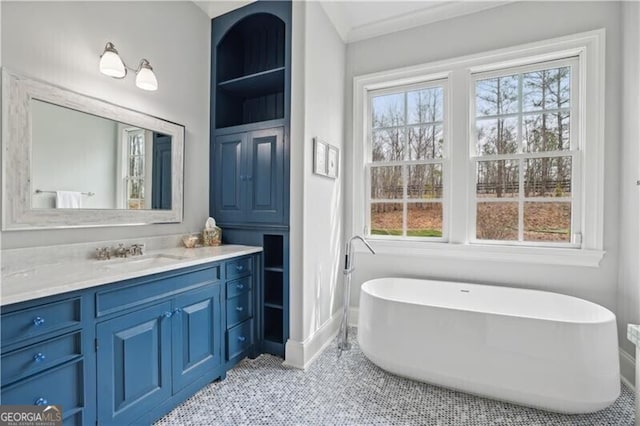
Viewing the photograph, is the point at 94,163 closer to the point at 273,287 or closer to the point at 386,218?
the point at 273,287

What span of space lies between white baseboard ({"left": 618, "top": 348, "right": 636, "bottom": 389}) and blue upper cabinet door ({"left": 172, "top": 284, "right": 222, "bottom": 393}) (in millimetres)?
2749

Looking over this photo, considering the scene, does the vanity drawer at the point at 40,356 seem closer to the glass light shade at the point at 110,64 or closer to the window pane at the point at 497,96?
the glass light shade at the point at 110,64

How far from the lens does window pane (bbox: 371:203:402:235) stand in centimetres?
287

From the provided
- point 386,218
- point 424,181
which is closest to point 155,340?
point 386,218

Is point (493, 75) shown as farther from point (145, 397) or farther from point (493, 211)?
point (145, 397)

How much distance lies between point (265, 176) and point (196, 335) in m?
1.24

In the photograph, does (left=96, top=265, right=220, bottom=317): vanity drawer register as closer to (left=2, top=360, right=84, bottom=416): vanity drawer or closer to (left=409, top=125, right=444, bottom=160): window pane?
(left=2, top=360, right=84, bottom=416): vanity drawer

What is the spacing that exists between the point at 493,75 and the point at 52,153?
3274mm

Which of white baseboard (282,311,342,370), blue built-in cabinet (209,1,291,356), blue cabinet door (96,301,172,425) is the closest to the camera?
blue cabinet door (96,301,172,425)

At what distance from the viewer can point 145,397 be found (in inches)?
58.1

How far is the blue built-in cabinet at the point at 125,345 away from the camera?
108 cm

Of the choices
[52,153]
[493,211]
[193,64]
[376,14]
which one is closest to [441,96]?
[376,14]

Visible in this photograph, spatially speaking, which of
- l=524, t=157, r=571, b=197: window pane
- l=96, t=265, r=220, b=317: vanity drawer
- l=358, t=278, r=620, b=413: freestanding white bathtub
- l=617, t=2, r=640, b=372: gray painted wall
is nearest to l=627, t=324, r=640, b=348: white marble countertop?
l=358, t=278, r=620, b=413: freestanding white bathtub

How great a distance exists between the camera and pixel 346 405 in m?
1.74
